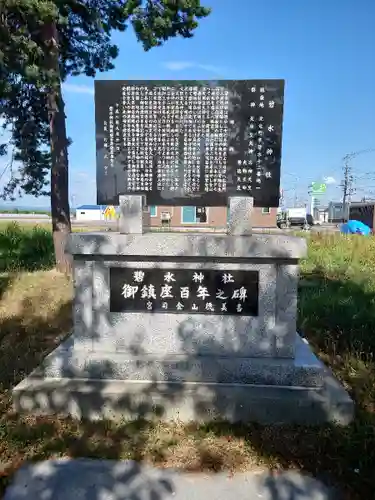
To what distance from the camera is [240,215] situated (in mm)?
3047

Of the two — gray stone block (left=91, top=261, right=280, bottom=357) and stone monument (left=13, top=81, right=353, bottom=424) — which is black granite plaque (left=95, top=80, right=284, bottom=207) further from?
gray stone block (left=91, top=261, right=280, bottom=357)

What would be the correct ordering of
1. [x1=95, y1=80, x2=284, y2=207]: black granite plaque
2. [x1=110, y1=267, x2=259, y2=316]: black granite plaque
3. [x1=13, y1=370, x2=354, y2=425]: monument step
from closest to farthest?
1. [x1=13, y1=370, x2=354, y2=425]: monument step
2. [x1=110, y1=267, x2=259, y2=316]: black granite plaque
3. [x1=95, y1=80, x2=284, y2=207]: black granite plaque

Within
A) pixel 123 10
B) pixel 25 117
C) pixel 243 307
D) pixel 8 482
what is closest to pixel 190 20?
pixel 123 10

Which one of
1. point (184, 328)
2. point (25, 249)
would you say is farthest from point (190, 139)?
point (25, 249)

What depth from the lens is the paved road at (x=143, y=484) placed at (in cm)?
216

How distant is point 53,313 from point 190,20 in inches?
211

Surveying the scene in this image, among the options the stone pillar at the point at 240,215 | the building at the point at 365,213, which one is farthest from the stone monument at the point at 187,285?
the building at the point at 365,213

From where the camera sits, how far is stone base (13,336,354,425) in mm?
2756

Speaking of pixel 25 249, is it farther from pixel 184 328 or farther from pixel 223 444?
pixel 223 444

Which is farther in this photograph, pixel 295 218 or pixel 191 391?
pixel 295 218

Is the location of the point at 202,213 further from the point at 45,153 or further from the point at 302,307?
the point at 302,307

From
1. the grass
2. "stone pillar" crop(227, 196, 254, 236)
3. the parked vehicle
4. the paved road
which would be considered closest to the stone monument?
"stone pillar" crop(227, 196, 254, 236)

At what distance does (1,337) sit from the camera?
4.65m

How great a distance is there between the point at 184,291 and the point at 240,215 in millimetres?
747
